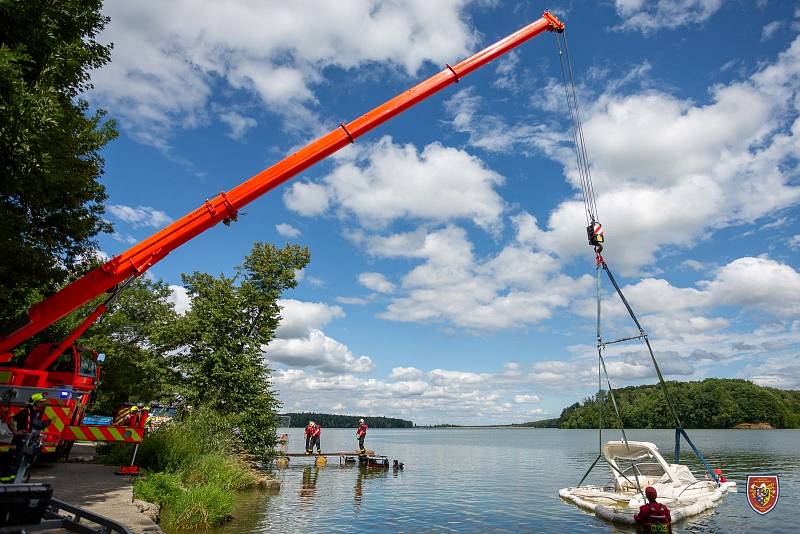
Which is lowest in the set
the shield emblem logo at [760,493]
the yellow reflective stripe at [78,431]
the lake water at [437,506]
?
the lake water at [437,506]

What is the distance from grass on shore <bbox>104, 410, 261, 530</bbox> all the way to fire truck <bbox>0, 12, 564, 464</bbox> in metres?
1.77

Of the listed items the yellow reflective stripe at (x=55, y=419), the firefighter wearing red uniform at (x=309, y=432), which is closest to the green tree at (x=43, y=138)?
the yellow reflective stripe at (x=55, y=419)

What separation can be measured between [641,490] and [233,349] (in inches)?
856

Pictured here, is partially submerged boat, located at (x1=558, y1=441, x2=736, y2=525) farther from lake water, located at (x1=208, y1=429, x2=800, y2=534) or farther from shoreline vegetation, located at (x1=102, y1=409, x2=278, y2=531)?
shoreline vegetation, located at (x1=102, y1=409, x2=278, y2=531)

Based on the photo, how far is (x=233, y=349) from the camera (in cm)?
2947

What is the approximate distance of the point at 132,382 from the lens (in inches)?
1287

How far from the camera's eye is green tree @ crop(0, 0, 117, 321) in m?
9.90

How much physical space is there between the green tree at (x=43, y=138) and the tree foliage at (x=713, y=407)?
483 ft

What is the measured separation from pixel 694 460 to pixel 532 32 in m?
41.9

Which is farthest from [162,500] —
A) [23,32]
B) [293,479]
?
[293,479]

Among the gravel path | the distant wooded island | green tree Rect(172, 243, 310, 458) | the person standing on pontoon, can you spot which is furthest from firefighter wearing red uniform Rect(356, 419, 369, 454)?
the distant wooded island

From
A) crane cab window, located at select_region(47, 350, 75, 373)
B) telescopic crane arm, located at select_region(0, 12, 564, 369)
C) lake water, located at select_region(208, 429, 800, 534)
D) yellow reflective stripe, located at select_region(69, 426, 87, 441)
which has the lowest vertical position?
lake water, located at select_region(208, 429, 800, 534)

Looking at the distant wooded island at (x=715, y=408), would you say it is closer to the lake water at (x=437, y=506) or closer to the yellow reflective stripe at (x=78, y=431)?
the lake water at (x=437, y=506)

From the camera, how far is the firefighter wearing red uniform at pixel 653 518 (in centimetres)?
1402
